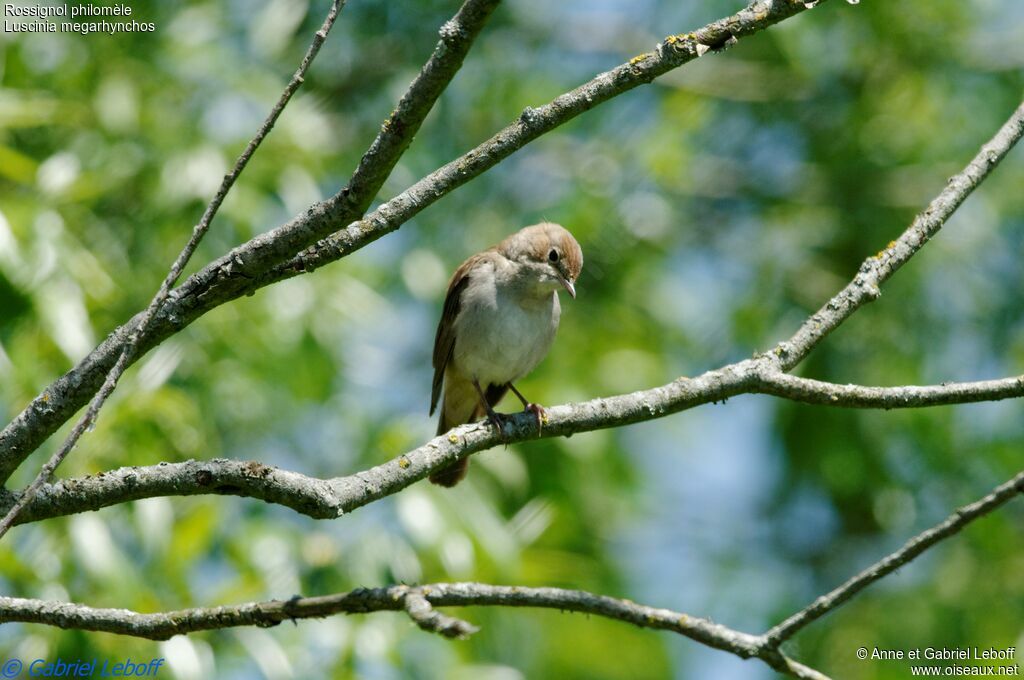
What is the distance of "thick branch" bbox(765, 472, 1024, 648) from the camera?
2.93 meters

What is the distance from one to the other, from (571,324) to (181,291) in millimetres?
6206

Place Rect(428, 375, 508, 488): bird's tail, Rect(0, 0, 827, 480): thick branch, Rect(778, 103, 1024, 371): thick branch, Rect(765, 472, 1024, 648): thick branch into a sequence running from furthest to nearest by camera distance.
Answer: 1. Rect(428, 375, 508, 488): bird's tail
2. Rect(778, 103, 1024, 371): thick branch
3. Rect(765, 472, 1024, 648): thick branch
4. Rect(0, 0, 827, 480): thick branch

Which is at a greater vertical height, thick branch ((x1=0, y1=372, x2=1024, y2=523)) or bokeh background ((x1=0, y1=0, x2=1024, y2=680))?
bokeh background ((x1=0, y1=0, x2=1024, y2=680))

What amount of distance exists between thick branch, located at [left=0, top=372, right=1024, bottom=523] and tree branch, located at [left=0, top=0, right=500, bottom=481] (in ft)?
0.56

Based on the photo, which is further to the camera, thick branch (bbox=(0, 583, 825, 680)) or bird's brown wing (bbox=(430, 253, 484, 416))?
bird's brown wing (bbox=(430, 253, 484, 416))

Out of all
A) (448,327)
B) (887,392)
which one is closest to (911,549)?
(887,392)

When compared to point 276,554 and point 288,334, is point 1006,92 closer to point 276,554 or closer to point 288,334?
point 288,334

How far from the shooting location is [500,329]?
5.85 meters

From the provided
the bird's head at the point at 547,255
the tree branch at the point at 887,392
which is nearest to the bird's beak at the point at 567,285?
the bird's head at the point at 547,255

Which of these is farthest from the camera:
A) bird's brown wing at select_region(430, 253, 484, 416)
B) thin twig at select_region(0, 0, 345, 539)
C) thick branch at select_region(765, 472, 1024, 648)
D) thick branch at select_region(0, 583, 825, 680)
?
bird's brown wing at select_region(430, 253, 484, 416)

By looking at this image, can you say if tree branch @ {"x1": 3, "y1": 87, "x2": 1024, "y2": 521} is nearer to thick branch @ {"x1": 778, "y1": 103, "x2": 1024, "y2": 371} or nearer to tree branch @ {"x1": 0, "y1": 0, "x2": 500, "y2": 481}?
thick branch @ {"x1": 778, "y1": 103, "x2": 1024, "y2": 371}

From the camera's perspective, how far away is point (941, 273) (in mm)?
9500

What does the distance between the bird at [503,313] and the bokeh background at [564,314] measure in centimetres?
68

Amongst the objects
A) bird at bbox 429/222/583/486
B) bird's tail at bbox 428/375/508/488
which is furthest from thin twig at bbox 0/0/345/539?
bird's tail at bbox 428/375/508/488
